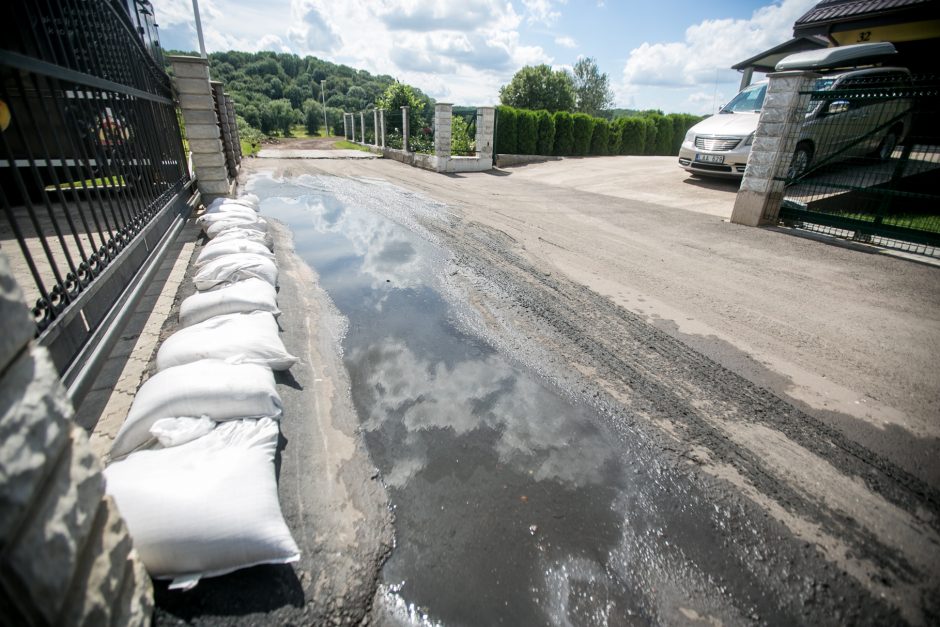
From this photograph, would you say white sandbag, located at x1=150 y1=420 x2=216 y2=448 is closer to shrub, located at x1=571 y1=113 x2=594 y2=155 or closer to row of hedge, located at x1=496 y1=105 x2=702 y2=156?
row of hedge, located at x1=496 y1=105 x2=702 y2=156

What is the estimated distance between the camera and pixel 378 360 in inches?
130

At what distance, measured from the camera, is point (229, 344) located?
8.12 ft

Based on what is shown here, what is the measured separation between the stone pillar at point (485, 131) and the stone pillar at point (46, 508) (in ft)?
49.4

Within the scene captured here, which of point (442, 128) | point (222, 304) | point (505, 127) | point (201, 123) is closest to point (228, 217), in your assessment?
point (222, 304)

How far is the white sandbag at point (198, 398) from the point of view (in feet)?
6.29

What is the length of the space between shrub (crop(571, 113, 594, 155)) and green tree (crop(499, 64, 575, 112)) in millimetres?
26368

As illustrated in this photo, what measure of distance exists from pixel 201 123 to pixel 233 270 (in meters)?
4.92

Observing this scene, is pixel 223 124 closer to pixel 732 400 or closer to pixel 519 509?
pixel 519 509

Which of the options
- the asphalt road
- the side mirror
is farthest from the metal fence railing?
the side mirror

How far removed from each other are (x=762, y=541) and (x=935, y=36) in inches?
664

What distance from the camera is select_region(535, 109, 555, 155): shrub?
61.2 ft

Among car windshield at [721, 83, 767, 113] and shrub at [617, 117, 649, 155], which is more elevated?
car windshield at [721, 83, 767, 113]

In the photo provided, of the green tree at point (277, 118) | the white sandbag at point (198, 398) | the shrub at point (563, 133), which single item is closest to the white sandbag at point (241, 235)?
the white sandbag at point (198, 398)

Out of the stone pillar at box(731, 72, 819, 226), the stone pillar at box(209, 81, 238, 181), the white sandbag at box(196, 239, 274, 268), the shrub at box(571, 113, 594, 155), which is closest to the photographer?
the white sandbag at box(196, 239, 274, 268)
